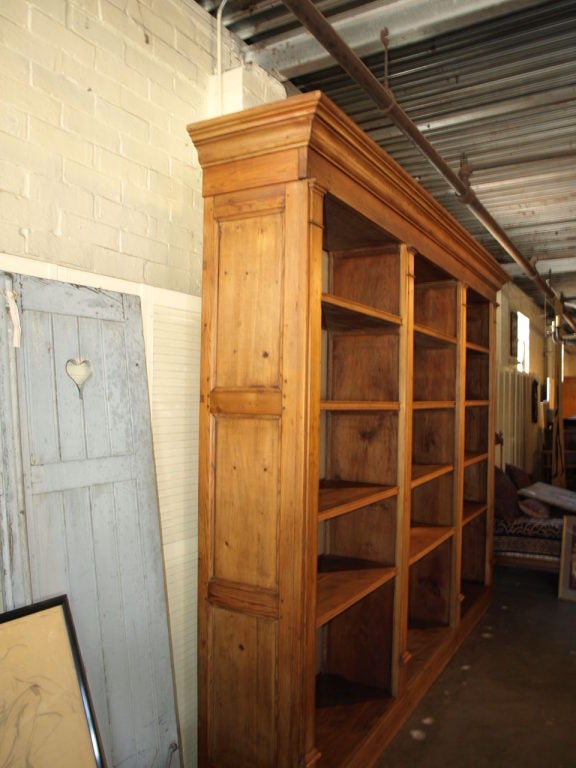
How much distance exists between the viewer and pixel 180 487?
242cm

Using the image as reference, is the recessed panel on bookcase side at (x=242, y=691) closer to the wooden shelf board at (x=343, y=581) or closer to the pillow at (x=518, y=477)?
the wooden shelf board at (x=343, y=581)

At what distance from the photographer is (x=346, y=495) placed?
8.71ft

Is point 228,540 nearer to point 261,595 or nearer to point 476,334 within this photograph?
point 261,595

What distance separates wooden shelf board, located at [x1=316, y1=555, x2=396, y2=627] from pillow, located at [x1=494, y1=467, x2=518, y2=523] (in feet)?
9.83

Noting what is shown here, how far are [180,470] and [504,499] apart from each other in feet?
13.2

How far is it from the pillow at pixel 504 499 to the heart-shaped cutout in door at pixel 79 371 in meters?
4.43

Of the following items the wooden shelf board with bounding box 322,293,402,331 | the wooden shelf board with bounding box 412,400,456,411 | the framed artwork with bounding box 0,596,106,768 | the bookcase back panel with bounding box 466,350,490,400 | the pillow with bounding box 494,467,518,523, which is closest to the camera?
the framed artwork with bounding box 0,596,106,768

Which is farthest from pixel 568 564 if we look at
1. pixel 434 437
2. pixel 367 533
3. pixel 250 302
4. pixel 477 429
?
pixel 250 302

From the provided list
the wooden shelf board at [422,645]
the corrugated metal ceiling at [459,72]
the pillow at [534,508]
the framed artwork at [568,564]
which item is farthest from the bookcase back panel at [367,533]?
the pillow at [534,508]

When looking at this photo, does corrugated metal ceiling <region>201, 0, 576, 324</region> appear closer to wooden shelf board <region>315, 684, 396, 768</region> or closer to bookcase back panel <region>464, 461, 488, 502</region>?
bookcase back panel <region>464, 461, 488, 502</region>

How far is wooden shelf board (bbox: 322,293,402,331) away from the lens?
2416 mm

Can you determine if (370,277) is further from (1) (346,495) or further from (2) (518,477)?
(2) (518,477)

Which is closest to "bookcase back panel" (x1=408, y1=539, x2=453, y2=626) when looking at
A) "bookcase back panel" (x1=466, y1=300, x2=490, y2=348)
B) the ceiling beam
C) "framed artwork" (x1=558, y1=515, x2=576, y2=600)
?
"framed artwork" (x1=558, y1=515, x2=576, y2=600)

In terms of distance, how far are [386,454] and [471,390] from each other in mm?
2039
